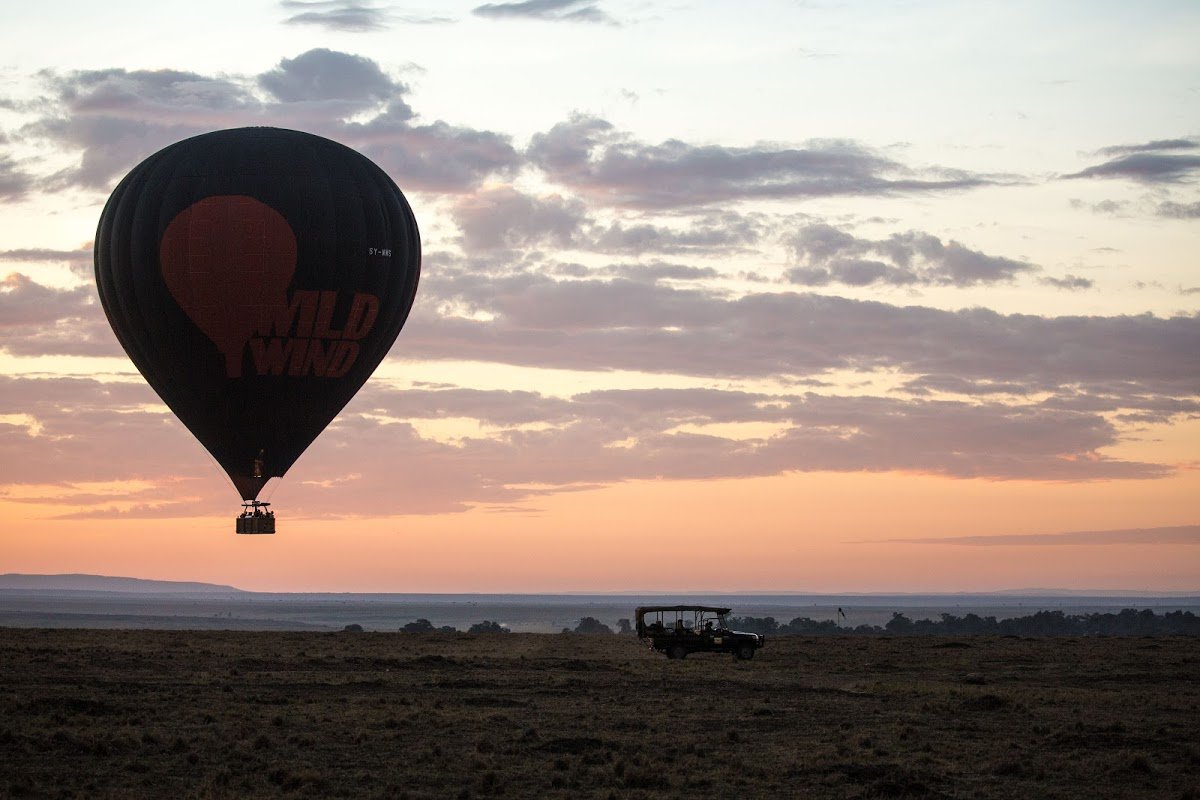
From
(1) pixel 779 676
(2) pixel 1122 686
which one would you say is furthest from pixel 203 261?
(2) pixel 1122 686

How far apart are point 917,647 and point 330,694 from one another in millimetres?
35331

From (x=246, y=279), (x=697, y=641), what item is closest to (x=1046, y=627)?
(x=697, y=641)

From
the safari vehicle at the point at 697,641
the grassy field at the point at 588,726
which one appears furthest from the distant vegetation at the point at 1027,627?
the grassy field at the point at 588,726

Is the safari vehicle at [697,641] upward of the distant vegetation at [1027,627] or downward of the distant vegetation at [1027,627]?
upward

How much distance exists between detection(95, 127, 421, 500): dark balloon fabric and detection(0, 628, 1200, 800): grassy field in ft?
28.4

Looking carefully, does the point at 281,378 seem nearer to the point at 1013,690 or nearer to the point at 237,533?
the point at 237,533

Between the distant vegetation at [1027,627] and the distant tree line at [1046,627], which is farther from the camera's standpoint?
the distant tree line at [1046,627]

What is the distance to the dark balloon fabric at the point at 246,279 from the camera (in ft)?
148

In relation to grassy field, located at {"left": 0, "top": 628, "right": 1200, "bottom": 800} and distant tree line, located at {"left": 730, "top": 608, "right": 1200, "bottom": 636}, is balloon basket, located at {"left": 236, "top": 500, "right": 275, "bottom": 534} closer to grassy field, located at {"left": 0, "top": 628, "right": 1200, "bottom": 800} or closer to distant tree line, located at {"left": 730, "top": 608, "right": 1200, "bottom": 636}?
grassy field, located at {"left": 0, "top": 628, "right": 1200, "bottom": 800}

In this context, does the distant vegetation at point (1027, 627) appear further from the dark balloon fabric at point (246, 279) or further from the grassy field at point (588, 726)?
the dark balloon fabric at point (246, 279)

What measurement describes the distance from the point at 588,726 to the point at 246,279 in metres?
18.5

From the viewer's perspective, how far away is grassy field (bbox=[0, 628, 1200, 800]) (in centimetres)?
2717

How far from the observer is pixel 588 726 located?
35219 millimetres

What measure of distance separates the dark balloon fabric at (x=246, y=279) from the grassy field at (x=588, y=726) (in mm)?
8654
